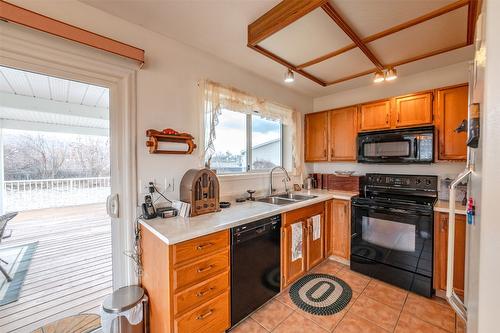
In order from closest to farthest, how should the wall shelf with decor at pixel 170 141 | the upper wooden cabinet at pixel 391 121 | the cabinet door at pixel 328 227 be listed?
the wall shelf with decor at pixel 170 141 < the upper wooden cabinet at pixel 391 121 < the cabinet door at pixel 328 227

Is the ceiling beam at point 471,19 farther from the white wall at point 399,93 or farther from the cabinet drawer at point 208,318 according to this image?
the cabinet drawer at point 208,318

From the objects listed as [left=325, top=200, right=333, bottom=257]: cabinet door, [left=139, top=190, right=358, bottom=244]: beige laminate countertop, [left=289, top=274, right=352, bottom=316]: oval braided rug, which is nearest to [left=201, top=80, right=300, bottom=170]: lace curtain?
[left=139, top=190, right=358, bottom=244]: beige laminate countertop

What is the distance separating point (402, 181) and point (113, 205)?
10.9 feet

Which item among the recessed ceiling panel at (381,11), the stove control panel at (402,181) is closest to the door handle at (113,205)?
the recessed ceiling panel at (381,11)

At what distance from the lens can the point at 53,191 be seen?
2598 mm

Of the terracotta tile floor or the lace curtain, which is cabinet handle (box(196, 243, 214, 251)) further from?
the lace curtain

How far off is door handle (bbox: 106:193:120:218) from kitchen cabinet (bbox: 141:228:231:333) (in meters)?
0.28

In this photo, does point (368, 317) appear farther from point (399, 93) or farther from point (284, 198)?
point (399, 93)

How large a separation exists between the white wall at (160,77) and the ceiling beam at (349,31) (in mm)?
1274

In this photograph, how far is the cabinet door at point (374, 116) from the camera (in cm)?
282

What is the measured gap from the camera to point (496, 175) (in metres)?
0.57

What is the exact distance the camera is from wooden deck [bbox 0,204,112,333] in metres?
1.87

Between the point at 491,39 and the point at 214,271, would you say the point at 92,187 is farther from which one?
the point at 491,39

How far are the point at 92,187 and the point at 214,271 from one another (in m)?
1.78
